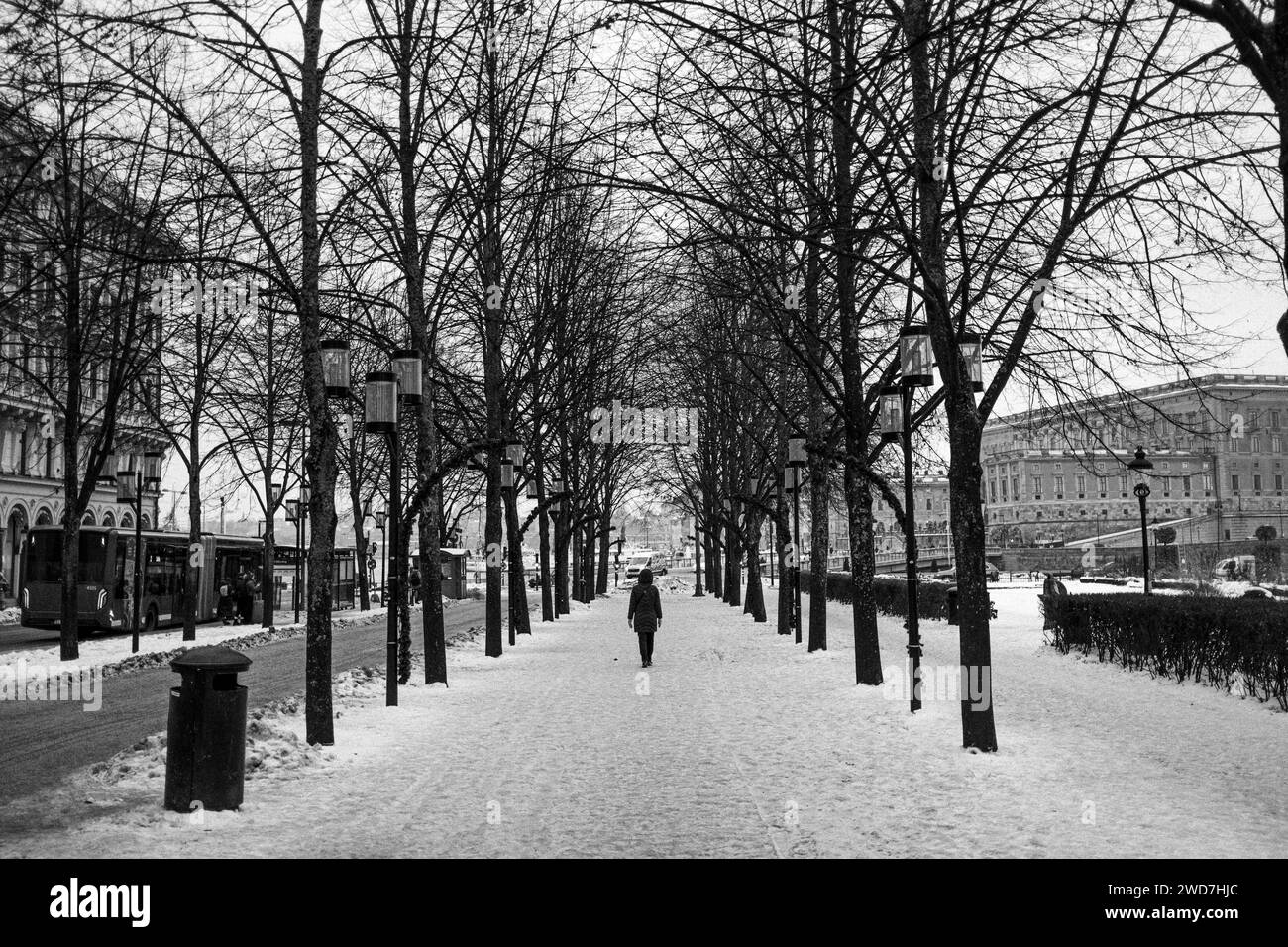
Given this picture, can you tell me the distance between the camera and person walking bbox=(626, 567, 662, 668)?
20.7m

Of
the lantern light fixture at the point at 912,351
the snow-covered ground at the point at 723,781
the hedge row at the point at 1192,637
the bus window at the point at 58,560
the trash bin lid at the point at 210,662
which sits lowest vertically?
the snow-covered ground at the point at 723,781

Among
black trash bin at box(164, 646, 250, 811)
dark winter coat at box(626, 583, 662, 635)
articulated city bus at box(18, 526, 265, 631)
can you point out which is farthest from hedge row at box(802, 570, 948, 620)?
black trash bin at box(164, 646, 250, 811)

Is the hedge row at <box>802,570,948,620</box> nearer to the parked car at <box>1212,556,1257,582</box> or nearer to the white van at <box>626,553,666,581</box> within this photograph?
the parked car at <box>1212,556,1257,582</box>

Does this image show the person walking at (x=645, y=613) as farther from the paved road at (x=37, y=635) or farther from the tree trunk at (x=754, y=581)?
the paved road at (x=37, y=635)

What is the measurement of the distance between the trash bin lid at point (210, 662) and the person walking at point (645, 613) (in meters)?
12.5

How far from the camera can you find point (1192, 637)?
52.4 ft

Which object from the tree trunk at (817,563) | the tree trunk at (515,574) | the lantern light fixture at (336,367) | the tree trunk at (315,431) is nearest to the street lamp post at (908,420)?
the lantern light fixture at (336,367)

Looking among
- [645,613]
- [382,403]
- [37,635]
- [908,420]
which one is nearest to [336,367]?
[382,403]

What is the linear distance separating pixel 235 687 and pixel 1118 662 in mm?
15701

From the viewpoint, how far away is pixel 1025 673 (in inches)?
717

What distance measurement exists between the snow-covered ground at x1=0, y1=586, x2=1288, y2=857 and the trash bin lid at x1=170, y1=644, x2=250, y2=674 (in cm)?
106

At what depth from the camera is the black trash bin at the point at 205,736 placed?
7867 millimetres
